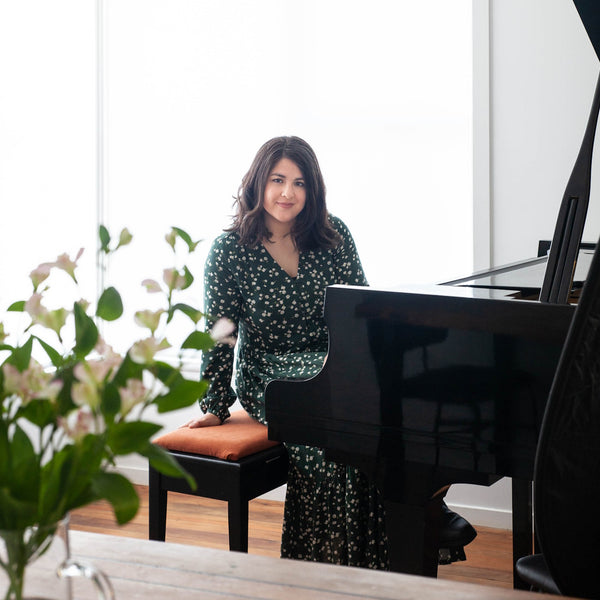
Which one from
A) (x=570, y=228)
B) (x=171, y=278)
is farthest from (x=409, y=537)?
(x=171, y=278)

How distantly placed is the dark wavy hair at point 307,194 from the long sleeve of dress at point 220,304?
16 cm

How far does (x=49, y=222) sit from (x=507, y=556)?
256cm

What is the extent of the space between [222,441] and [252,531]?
1.07 m

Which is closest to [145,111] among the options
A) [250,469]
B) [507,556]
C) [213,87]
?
[213,87]

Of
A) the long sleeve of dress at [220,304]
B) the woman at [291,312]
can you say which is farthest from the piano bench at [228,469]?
the long sleeve of dress at [220,304]

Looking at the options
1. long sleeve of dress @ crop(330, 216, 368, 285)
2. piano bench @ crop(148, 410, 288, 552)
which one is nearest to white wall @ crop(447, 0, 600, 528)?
long sleeve of dress @ crop(330, 216, 368, 285)

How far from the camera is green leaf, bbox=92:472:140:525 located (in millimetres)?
672

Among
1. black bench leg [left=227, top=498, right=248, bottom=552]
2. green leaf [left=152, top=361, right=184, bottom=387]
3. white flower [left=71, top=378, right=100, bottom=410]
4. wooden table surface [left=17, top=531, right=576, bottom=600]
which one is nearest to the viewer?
white flower [left=71, top=378, right=100, bottom=410]

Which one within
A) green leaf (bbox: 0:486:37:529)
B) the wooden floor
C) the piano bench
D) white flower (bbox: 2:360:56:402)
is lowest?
the wooden floor

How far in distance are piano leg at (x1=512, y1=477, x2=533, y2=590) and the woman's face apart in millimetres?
1154

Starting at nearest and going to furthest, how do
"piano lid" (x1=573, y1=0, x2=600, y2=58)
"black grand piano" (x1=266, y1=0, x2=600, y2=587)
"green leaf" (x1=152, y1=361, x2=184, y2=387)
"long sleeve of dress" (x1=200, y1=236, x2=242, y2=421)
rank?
"green leaf" (x1=152, y1=361, x2=184, y2=387) < "piano lid" (x1=573, y1=0, x2=600, y2=58) < "black grand piano" (x1=266, y1=0, x2=600, y2=587) < "long sleeve of dress" (x1=200, y1=236, x2=242, y2=421)

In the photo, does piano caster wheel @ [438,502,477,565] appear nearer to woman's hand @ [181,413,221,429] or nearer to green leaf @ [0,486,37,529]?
woman's hand @ [181,413,221,429]

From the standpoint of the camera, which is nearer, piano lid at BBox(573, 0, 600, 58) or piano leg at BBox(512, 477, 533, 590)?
piano lid at BBox(573, 0, 600, 58)

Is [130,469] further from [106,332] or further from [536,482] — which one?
[536,482]
